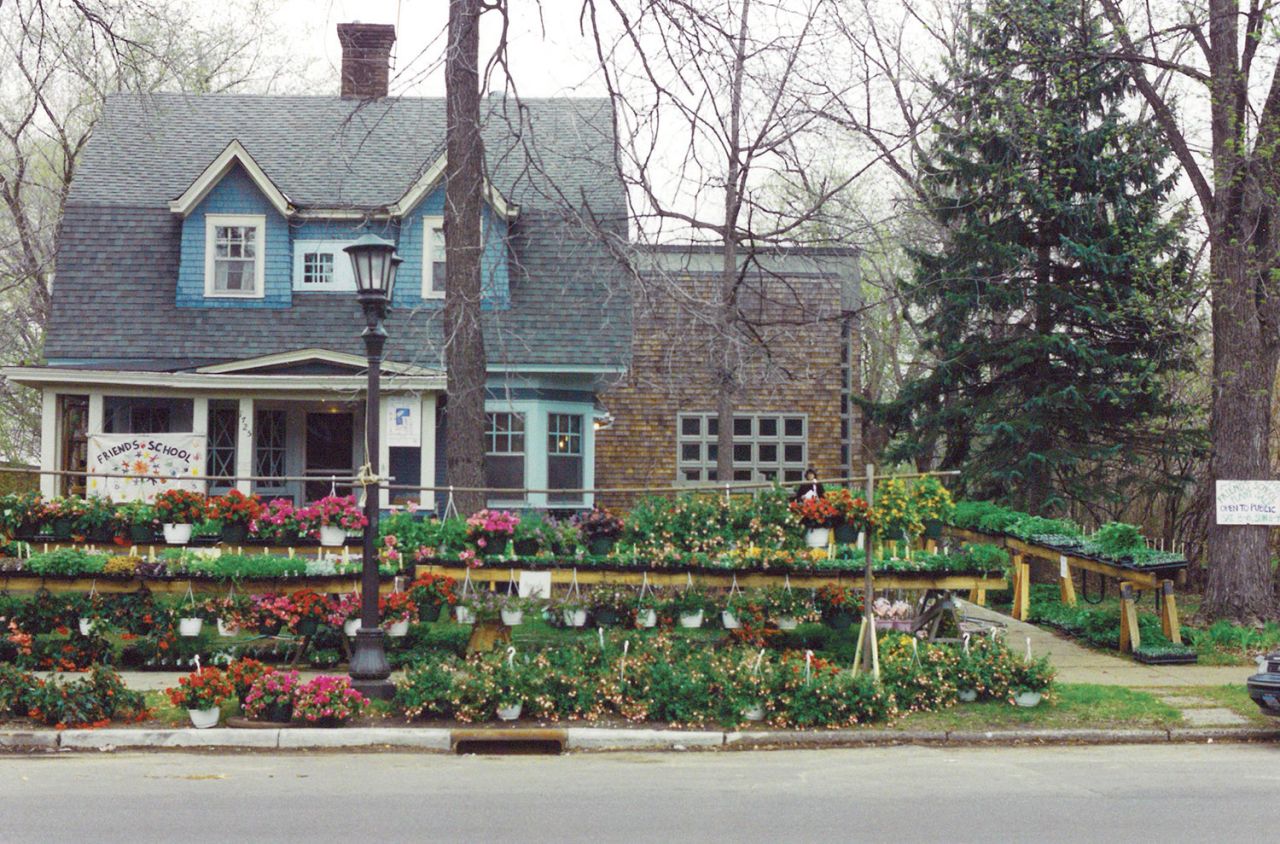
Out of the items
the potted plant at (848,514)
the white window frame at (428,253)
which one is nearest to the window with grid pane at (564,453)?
the white window frame at (428,253)

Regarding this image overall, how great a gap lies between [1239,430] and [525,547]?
31.5ft

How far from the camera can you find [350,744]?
10.3 m

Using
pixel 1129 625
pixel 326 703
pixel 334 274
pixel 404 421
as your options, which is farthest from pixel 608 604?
pixel 334 274

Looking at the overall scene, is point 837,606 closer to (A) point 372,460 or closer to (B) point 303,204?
(A) point 372,460

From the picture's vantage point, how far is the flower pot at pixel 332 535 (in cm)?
1305

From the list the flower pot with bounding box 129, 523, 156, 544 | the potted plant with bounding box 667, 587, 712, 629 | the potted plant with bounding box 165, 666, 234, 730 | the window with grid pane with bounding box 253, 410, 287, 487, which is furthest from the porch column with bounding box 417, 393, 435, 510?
the potted plant with bounding box 165, 666, 234, 730

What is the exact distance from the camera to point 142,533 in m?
13.3

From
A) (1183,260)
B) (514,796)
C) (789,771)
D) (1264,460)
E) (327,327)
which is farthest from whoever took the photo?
(327,327)

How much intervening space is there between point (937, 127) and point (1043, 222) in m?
2.47

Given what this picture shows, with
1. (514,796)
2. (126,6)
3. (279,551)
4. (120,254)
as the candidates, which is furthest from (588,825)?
(120,254)

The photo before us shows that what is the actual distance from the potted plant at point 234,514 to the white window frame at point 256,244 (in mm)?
9831

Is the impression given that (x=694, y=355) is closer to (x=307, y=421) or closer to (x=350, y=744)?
(x=307, y=421)

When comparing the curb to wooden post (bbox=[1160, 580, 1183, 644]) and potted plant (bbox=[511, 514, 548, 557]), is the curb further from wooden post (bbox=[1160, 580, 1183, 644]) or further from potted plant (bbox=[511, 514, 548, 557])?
wooden post (bbox=[1160, 580, 1183, 644])

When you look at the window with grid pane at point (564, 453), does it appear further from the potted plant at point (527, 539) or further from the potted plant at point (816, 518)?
the potted plant at point (816, 518)
